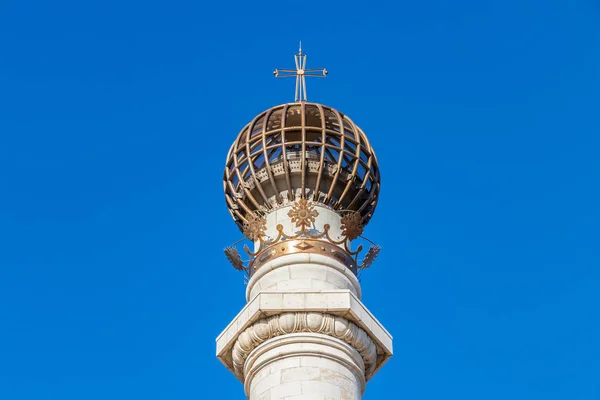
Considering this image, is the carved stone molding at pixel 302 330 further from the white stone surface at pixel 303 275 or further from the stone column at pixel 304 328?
the white stone surface at pixel 303 275

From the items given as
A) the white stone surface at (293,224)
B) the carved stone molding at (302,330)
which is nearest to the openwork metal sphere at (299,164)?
the white stone surface at (293,224)

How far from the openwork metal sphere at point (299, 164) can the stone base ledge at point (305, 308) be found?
125 inches

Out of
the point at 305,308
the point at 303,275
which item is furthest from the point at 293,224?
the point at 305,308

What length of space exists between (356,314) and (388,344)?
132 centimetres

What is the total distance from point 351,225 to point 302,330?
3.51 m

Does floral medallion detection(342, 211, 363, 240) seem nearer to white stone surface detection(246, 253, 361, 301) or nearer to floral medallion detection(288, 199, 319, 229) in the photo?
floral medallion detection(288, 199, 319, 229)

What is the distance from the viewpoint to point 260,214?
92.0 feet

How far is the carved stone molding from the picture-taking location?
24.8 metres

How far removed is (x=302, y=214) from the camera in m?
27.0

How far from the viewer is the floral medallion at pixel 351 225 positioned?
2741cm

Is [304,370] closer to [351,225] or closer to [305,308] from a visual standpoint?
[305,308]

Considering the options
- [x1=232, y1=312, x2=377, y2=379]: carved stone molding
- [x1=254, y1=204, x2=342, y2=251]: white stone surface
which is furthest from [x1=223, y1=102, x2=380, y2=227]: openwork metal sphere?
[x1=232, y1=312, x2=377, y2=379]: carved stone molding

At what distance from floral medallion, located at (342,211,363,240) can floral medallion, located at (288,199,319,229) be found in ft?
2.32

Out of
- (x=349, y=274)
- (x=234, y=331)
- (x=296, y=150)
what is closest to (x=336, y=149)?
(x=296, y=150)
